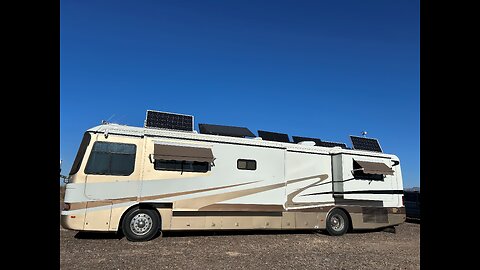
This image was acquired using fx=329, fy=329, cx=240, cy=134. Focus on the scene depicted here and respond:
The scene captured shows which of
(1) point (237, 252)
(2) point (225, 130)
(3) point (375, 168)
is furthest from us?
(3) point (375, 168)

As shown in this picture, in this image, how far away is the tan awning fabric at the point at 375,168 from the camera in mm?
11852

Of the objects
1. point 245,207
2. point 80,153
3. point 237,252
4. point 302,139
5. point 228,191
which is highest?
point 302,139

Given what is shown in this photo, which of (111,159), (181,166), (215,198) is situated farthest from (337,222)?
(111,159)

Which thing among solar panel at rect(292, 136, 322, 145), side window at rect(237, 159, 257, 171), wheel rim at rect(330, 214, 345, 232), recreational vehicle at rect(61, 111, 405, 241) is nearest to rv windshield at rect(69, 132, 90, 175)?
recreational vehicle at rect(61, 111, 405, 241)

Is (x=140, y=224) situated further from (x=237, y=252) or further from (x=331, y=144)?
(x=331, y=144)

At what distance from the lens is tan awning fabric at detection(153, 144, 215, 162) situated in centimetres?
928

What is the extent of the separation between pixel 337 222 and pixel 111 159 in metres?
7.77

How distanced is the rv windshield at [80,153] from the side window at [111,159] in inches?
9.2

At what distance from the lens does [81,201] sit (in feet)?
27.8

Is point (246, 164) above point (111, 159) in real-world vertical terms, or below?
below

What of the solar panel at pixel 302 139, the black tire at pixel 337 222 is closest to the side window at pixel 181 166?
the solar panel at pixel 302 139

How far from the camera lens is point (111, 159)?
8992 mm

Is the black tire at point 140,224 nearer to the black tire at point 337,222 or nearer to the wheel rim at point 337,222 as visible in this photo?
the black tire at point 337,222
